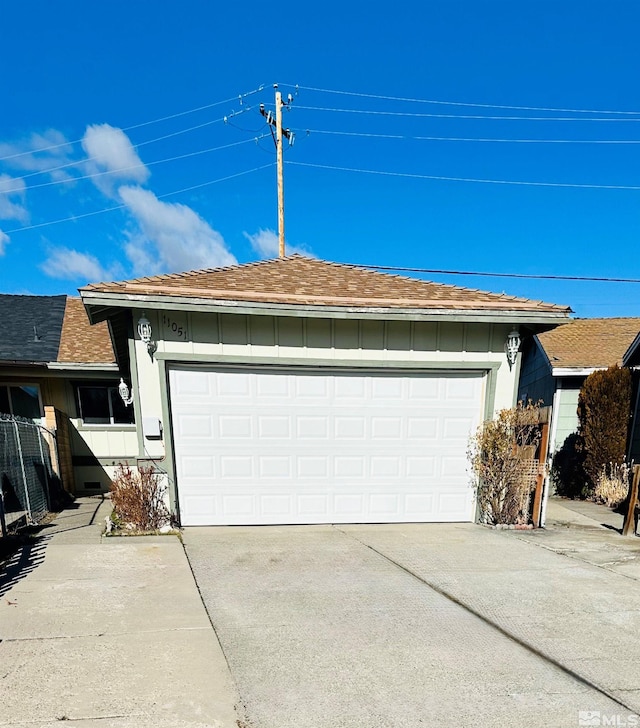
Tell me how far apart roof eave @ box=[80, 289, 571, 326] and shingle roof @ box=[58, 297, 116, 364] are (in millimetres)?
2926

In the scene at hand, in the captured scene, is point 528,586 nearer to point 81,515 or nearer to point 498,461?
point 498,461

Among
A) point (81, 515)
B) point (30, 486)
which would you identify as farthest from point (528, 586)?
point (30, 486)

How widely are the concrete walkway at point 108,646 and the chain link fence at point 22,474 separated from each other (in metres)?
1.66

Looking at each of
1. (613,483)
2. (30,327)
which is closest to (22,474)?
(30,327)

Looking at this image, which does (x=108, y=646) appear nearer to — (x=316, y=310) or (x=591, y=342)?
(x=316, y=310)

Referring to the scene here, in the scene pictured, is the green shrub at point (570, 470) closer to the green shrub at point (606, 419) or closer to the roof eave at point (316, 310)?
the green shrub at point (606, 419)

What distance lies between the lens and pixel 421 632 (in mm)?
3098

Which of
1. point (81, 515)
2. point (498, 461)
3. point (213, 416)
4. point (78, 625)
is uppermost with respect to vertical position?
point (213, 416)

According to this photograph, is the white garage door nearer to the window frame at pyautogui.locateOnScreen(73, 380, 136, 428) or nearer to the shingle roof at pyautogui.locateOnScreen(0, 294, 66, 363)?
the window frame at pyautogui.locateOnScreen(73, 380, 136, 428)

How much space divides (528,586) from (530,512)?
9.12ft

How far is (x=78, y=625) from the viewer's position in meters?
3.08

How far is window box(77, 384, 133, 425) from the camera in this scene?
9.11m

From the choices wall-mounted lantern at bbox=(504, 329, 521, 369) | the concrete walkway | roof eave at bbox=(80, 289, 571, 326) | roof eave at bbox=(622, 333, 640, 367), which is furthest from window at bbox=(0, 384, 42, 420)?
roof eave at bbox=(622, 333, 640, 367)

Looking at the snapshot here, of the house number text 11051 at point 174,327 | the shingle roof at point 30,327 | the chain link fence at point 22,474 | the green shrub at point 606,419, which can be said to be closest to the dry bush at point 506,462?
the green shrub at point 606,419
